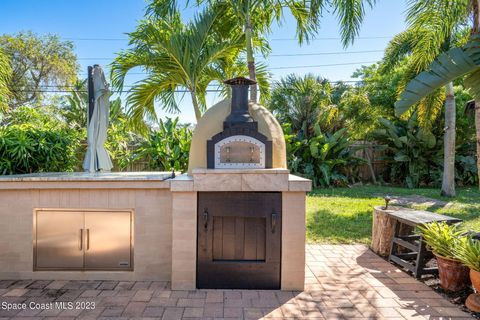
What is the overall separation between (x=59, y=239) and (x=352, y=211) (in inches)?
254

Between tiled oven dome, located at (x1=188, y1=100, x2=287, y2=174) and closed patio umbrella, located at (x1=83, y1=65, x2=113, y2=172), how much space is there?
153 centimetres

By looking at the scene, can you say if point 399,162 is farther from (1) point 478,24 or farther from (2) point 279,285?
(2) point 279,285

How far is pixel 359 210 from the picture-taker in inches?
307

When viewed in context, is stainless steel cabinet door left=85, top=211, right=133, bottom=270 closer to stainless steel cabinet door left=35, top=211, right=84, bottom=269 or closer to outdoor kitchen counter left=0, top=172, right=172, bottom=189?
stainless steel cabinet door left=35, top=211, right=84, bottom=269

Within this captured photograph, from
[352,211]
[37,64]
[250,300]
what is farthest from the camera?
[37,64]

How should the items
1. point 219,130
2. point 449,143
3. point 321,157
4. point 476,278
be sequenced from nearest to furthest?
point 476,278, point 219,130, point 449,143, point 321,157

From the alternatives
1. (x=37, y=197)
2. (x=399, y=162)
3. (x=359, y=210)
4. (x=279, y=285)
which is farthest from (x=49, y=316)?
(x=399, y=162)

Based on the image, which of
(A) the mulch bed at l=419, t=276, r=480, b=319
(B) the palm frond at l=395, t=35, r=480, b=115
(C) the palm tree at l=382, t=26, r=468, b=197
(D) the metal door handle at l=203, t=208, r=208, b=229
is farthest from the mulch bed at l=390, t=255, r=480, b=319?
(C) the palm tree at l=382, t=26, r=468, b=197

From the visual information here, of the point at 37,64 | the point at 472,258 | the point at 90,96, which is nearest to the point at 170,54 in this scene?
the point at 90,96

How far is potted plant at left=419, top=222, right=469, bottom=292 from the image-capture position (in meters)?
3.48

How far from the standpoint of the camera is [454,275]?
350 cm

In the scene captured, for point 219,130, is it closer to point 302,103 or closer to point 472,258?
point 472,258

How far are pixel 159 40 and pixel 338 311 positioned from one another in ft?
17.8

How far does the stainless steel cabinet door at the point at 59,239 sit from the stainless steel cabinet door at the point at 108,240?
110mm
